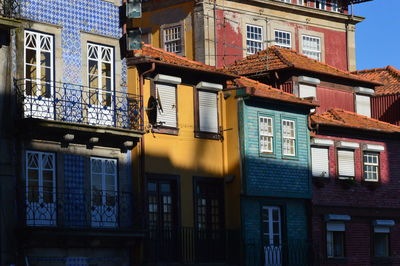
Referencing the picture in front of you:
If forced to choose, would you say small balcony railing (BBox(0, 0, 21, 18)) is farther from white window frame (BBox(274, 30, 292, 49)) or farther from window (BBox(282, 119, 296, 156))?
white window frame (BBox(274, 30, 292, 49))

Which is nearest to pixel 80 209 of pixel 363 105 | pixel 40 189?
pixel 40 189

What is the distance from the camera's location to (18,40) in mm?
33625

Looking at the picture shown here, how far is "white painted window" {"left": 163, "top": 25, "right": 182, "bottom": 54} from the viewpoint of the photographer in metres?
53.5

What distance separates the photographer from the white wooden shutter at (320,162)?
44.3 m

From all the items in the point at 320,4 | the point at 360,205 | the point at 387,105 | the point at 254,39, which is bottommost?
the point at 360,205

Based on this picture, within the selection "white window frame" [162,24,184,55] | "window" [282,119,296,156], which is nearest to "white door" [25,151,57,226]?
"window" [282,119,296,156]

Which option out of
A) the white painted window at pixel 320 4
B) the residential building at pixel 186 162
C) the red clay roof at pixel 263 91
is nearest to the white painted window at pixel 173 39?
the white painted window at pixel 320 4

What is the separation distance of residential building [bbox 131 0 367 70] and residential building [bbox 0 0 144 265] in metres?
16.2

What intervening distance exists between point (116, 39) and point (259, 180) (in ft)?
24.7

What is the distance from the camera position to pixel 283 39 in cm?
5672

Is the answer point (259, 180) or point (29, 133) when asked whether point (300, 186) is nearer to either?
point (259, 180)

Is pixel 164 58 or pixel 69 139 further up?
pixel 164 58

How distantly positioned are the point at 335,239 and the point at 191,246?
26.7ft

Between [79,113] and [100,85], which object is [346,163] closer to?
[100,85]
